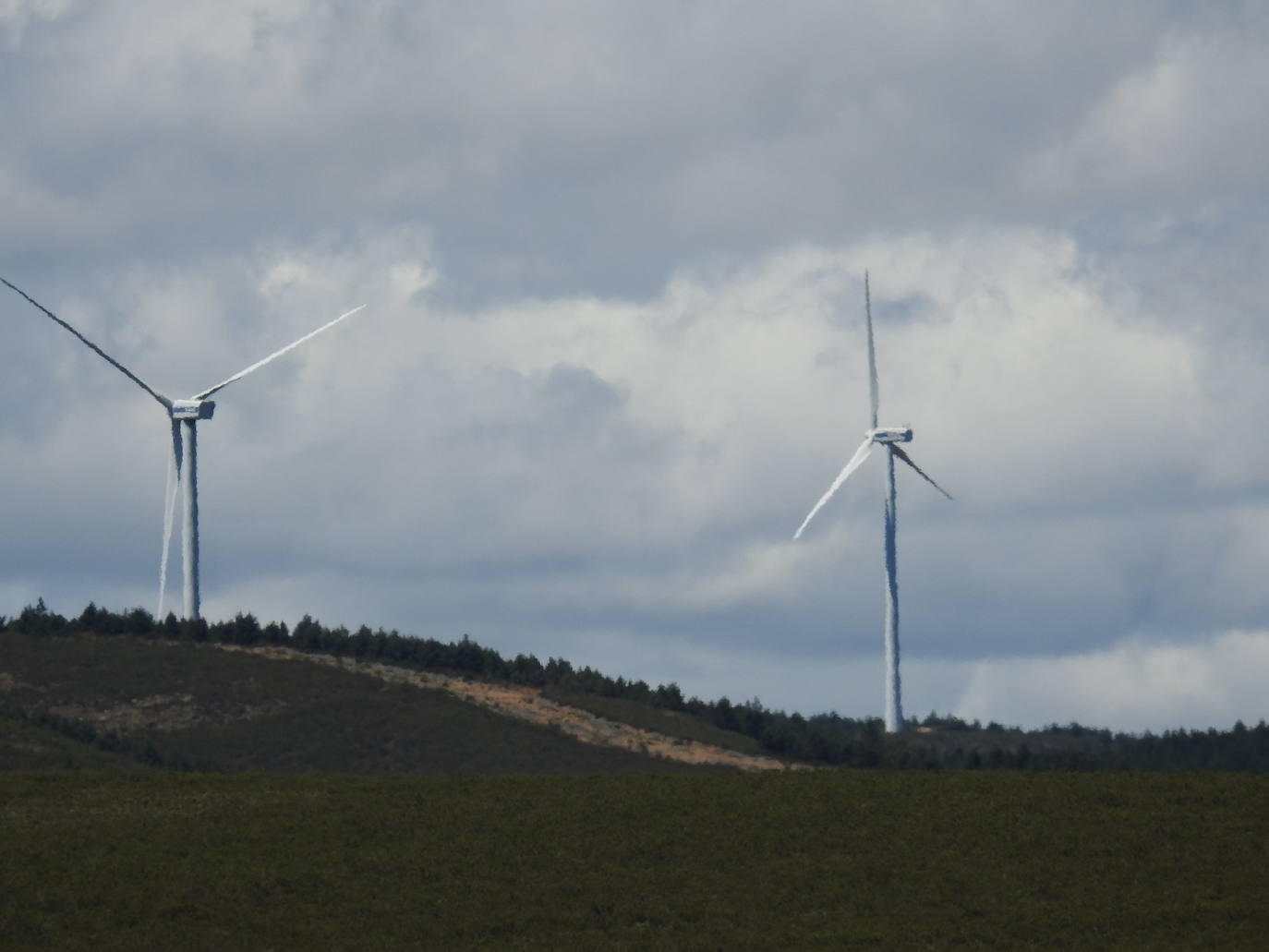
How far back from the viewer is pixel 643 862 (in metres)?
58.6

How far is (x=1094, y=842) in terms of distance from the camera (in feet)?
196

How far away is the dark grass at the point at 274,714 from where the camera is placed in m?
97.6

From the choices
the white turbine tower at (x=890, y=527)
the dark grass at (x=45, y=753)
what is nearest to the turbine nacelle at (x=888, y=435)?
the white turbine tower at (x=890, y=527)

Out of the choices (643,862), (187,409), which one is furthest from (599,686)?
(643,862)

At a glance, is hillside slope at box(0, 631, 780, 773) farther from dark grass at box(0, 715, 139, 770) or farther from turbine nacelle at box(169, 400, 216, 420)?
turbine nacelle at box(169, 400, 216, 420)

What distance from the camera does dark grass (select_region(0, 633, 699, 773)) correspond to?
97.6 meters

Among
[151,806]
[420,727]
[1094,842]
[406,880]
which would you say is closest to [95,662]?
[420,727]

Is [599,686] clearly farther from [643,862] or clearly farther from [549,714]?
[643,862]

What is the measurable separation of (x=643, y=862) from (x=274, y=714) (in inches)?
1928

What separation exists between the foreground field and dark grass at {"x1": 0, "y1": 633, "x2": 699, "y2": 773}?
26542 millimetres

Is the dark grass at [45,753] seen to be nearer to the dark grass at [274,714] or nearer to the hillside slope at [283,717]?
the hillside slope at [283,717]

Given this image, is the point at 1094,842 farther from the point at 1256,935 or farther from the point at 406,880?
the point at 406,880

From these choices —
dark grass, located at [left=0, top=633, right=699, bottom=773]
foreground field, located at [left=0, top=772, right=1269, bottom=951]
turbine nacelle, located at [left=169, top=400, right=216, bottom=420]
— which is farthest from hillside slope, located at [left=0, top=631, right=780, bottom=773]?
foreground field, located at [left=0, top=772, right=1269, bottom=951]

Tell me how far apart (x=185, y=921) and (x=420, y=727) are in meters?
48.6
